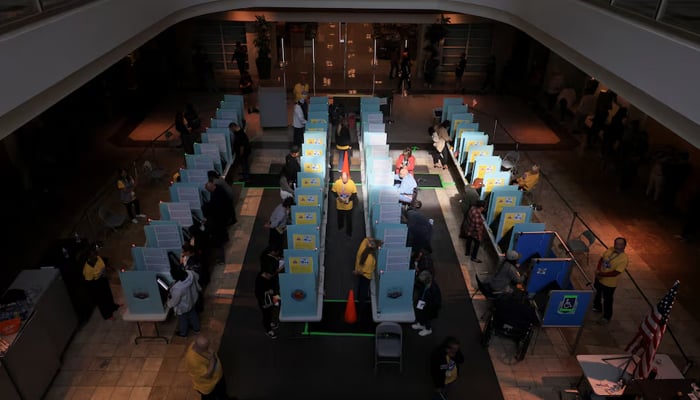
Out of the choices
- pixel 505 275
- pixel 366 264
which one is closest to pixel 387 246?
→ pixel 366 264

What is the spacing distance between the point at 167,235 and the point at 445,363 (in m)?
5.02

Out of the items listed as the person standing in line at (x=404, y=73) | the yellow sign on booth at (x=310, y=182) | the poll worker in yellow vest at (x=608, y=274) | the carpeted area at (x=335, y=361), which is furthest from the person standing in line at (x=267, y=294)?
the person standing in line at (x=404, y=73)

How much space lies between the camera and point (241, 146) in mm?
12172

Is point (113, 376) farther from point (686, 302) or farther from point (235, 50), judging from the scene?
point (235, 50)

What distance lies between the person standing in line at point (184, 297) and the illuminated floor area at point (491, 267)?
35cm

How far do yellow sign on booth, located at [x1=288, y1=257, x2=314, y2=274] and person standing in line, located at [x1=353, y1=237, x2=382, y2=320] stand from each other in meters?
0.81

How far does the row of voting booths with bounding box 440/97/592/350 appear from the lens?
24.8 feet

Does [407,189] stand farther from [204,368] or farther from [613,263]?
[204,368]

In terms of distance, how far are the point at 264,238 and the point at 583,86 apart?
1291 cm

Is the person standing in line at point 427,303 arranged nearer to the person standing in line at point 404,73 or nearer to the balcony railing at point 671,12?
the balcony railing at point 671,12

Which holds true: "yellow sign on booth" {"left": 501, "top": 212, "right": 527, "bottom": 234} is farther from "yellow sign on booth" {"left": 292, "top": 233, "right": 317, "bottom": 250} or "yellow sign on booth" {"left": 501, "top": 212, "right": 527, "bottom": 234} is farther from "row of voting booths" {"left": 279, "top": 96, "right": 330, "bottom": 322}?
"yellow sign on booth" {"left": 292, "top": 233, "right": 317, "bottom": 250}

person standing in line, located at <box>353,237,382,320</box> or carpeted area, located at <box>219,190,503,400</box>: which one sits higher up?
person standing in line, located at <box>353,237,382,320</box>

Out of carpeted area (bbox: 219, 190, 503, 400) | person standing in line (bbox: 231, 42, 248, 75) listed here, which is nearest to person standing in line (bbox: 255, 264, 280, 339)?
carpeted area (bbox: 219, 190, 503, 400)

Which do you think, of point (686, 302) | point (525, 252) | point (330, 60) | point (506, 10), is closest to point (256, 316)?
point (525, 252)
